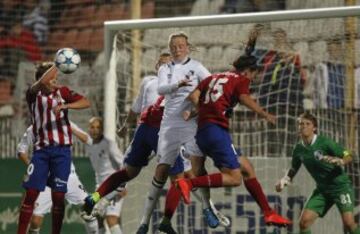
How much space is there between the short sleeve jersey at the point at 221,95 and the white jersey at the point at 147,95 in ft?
3.78

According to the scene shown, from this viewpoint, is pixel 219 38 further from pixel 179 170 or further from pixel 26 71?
pixel 26 71

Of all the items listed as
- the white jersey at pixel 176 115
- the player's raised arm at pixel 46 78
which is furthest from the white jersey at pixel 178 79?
the player's raised arm at pixel 46 78

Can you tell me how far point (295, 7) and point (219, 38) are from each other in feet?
7.99

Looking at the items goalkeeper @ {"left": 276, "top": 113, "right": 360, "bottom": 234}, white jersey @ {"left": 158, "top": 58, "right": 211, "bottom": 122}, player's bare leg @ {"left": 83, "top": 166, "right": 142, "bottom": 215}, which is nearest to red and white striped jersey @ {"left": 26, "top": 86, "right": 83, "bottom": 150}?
player's bare leg @ {"left": 83, "top": 166, "right": 142, "bottom": 215}

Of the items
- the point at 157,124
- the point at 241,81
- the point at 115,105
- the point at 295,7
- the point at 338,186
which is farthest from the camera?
the point at 295,7

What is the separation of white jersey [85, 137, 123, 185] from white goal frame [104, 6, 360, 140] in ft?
0.88

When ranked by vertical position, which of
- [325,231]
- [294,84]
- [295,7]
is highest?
[295,7]

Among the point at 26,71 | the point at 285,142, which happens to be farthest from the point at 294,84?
the point at 26,71

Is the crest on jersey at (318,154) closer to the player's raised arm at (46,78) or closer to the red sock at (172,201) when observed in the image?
the red sock at (172,201)

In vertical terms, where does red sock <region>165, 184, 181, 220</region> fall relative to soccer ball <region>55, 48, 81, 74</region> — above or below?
below

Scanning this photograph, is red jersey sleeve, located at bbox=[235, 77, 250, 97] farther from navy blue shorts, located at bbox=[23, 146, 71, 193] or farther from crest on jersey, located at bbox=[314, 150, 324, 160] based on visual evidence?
crest on jersey, located at bbox=[314, 150, 324, 160]

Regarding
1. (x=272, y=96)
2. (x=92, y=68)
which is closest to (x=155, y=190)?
(x=272, y=96)

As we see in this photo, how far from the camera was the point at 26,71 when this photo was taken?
55.7 feet

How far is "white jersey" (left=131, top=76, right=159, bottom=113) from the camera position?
12.3 m
